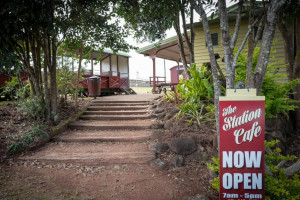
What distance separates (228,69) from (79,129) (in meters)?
4.26

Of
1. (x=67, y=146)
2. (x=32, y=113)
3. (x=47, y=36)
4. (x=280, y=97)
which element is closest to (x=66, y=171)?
(x=67, y=146)

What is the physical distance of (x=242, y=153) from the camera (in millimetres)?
1494

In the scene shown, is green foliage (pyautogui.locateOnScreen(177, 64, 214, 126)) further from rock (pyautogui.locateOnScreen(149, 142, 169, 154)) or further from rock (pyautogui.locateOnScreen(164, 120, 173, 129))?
rock (pyautogui.locateOnScreen(149, 142, 169, 154))

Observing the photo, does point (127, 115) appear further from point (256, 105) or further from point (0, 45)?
point (256, 105)

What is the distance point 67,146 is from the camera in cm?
414

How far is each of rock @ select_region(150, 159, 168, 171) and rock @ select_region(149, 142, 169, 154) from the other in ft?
1.03

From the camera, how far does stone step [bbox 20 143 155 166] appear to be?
3395mm

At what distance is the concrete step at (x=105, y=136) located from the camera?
428 cm

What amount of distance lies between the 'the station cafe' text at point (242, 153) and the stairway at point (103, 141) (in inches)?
79.8

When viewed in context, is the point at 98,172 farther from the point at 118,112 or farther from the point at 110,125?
the point at 118,112

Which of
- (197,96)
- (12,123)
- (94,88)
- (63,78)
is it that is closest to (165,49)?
(94,88)

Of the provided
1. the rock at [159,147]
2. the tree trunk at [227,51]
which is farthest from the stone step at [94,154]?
the tree trunk at [227,51]

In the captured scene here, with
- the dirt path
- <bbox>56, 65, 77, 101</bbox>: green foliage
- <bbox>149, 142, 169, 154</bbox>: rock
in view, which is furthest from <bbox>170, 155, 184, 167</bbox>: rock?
<bbox>56, 65, 77, 101</bbox>: green foliage

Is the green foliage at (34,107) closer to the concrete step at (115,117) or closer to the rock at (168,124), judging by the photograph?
the concrete step at (115,117)
